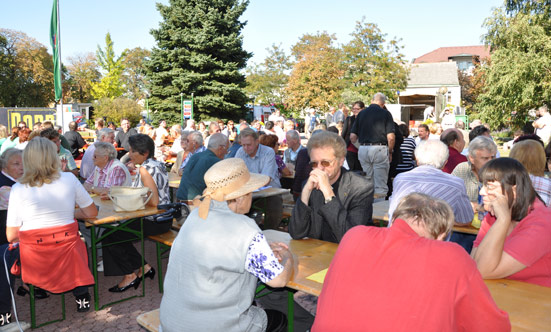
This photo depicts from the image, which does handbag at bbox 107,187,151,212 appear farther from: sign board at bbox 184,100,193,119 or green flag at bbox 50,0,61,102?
sign board at bbox 184,100,193,119

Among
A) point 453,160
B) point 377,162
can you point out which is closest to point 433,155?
point 453,160

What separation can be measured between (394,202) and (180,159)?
5.20 meters

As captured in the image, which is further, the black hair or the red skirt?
the black hair

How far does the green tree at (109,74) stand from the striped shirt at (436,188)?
54895 mm

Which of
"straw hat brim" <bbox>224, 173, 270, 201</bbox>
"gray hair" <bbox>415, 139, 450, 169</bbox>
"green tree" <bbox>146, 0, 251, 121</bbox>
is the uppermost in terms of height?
"green tree" <bbox>146, 0, 251, 121</bbox>

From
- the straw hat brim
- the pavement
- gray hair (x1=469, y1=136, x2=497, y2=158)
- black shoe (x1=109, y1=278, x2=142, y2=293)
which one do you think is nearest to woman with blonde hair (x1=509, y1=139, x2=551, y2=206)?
gray hair (x1=469, y1=136, x2=497, y2=158)

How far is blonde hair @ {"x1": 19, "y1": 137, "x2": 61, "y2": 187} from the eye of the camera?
3.50 meters

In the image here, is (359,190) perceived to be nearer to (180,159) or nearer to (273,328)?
(273,328)

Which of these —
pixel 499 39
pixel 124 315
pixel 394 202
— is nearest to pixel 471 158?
pixel 394 202

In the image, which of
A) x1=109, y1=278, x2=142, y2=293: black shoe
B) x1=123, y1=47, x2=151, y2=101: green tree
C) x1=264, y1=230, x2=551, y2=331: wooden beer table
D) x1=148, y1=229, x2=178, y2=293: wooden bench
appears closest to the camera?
x1=264, y1=230, x2=551, y2=331: wooden beer table

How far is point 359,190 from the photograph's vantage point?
301 centimetres

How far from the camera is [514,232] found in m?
2.22

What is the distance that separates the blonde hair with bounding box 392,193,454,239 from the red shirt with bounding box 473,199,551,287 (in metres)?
0.69

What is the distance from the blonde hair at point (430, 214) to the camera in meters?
1.68
